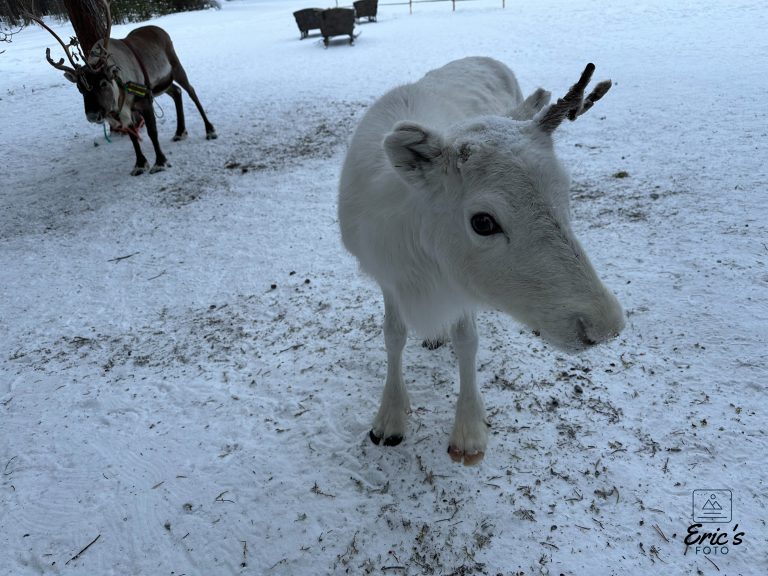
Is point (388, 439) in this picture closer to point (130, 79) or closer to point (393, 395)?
point (393, 395)

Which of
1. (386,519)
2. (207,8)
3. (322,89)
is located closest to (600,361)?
(386,519)

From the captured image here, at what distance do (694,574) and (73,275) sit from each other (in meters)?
5.29

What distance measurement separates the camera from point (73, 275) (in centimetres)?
472

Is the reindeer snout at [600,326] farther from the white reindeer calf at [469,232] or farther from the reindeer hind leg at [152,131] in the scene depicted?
the reindeer hind leg at [152,131]

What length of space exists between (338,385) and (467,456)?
101 cm

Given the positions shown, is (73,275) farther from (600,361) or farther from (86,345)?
(600,361)

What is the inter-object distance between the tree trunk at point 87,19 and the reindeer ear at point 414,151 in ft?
22.1

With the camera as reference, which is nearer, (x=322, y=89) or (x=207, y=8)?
(x=322, y=89)

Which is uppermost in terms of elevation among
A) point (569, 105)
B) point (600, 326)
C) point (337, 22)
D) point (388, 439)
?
point (337, 22)

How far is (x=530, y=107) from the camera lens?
2326 mm

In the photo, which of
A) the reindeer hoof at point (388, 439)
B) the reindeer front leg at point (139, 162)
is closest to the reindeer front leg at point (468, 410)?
the reindeer hoof at point (388, 439)

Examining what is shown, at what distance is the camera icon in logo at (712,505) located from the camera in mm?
2199

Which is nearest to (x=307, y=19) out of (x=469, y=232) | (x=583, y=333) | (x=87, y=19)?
(x=87, y=19)

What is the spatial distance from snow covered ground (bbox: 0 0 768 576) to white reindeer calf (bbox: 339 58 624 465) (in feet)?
1.46
